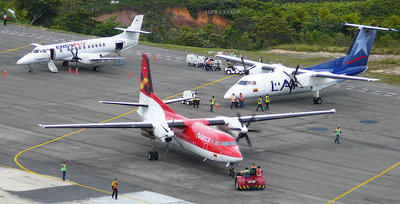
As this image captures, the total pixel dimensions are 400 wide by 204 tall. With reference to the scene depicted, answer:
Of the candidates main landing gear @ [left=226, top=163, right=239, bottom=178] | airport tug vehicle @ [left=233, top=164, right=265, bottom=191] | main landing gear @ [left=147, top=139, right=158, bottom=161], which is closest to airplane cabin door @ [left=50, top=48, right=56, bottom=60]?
main landing gear @ [left=147, top=139, right=158, bottom=161]

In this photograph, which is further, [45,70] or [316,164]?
[45,70]

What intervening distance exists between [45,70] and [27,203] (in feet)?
135

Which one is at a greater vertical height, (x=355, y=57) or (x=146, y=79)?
(x=355, y=57)

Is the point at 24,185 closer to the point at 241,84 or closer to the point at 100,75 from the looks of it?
the point at 241,84

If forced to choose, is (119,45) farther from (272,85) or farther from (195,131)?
(195,131)

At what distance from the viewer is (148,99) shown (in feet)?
152

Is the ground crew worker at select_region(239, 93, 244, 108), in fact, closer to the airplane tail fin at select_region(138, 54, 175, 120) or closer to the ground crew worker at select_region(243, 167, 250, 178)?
the airplane tail fin at select_region(138, 54, 175, 120)

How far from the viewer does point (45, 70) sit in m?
73.0

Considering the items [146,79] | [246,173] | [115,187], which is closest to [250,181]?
[246,173]

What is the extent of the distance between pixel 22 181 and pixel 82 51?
1488 inches

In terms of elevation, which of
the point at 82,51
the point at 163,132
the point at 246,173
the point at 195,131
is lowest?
the point at 246,173

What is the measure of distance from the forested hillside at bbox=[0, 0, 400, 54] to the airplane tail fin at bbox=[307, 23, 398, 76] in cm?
2423

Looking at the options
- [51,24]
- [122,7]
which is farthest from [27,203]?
[122,7]

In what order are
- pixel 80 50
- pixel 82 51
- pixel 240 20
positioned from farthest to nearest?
pixel 240 20
pixel 82 51
pixel 80 50
